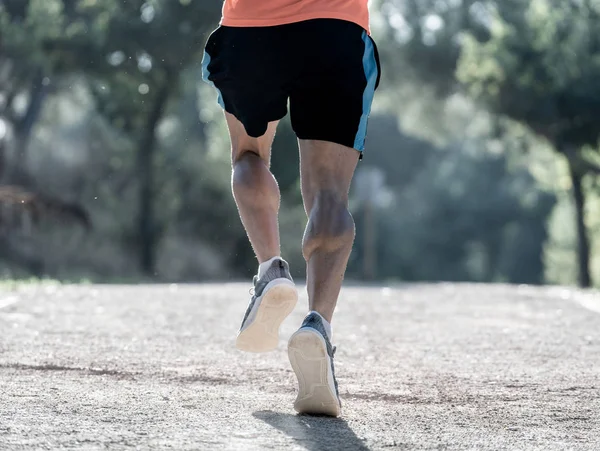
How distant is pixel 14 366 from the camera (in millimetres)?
4254

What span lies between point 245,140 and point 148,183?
2401cm

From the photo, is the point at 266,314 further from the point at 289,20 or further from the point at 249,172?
the point at 289,20

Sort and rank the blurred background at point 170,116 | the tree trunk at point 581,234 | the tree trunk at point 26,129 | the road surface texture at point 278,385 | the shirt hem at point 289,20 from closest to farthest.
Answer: the road surface texture at point 278,385
the shirt hem at point 289,20
the blurred background at point 170,116
the tree trunk at point 26,129
the tree trunk at point 581,234

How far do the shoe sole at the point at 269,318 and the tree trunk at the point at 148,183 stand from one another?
22988 millimetres

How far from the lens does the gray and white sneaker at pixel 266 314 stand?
3.59m

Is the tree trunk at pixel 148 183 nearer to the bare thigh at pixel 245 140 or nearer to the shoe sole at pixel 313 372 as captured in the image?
the bare thigh at pixel 245 140

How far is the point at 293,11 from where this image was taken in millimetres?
3676

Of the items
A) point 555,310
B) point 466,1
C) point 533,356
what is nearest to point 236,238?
point 466,1

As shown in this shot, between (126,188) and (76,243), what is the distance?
3.19 metres

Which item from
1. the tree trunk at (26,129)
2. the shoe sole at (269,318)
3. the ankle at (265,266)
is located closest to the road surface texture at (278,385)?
the shoe sole at (269,318)

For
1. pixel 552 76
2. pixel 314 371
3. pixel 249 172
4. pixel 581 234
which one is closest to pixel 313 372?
pixel 314 371

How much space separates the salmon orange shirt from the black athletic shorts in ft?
0.06

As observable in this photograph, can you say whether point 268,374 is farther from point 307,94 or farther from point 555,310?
point 555,310

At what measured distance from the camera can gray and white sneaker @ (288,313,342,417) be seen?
10.8ft
